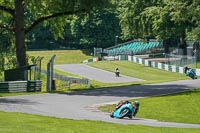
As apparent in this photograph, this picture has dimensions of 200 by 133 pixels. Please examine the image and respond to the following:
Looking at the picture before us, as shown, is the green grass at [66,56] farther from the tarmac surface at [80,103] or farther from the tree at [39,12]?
the tarmac surface at [80,103]

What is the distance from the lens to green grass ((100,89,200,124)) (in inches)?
987

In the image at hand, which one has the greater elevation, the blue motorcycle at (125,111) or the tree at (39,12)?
the tree at (39,12)

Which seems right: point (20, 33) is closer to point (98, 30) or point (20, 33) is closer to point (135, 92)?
point (135, 92)

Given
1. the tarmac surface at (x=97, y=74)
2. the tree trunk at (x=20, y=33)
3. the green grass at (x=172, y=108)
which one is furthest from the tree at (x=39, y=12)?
the tarmac surface at (x=97, y=74)

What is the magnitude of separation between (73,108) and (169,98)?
704 centimetres

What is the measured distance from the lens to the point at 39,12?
1679 inches

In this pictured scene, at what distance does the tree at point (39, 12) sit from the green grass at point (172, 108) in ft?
35.9

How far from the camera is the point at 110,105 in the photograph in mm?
27766

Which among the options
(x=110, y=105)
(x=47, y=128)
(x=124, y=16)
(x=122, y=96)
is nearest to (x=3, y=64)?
(x=122, y=96)

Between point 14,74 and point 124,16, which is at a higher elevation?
point 124,16

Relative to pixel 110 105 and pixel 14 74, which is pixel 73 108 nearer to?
pixel 110 105

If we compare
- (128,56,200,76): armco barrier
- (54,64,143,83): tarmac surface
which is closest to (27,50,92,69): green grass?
(128,56,200,76): armco barrier

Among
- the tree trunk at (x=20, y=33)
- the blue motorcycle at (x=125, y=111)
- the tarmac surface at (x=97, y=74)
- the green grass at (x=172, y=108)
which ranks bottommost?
the tarmac surface at (x=97, y=74)

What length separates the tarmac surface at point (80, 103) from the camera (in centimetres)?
2267
